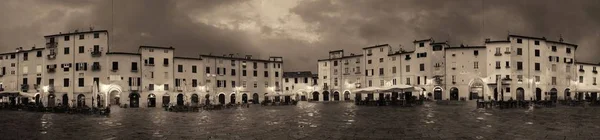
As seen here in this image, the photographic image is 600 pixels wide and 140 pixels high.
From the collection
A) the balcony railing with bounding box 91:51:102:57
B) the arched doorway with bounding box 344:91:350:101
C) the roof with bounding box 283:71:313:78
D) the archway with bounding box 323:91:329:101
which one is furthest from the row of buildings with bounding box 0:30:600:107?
the roof with bounding box 283:71:313:78

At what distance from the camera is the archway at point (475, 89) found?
58531 millimetres

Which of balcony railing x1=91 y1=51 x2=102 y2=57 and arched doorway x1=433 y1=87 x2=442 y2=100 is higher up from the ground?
balcony railing x1=91 y1=51 x2=102 y2=57

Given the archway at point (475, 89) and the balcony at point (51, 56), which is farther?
the archway at point (475, 89)

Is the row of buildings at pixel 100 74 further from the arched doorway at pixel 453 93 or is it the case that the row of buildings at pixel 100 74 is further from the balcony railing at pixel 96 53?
the arched doorway at pixel 453 93

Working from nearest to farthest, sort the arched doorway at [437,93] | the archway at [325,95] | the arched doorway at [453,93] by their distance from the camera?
→ the arched doorway at [453,93]
the arched doorway at [437,93]
the archway at [325,95]

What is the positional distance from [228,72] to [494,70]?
35.8 meters

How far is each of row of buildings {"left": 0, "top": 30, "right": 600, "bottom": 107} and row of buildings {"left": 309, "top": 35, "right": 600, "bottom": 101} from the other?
12 cm

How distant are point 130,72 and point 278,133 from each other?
44329 millimetres

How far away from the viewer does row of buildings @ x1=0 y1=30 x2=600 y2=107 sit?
178ft

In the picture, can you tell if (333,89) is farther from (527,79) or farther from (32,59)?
(32,59)

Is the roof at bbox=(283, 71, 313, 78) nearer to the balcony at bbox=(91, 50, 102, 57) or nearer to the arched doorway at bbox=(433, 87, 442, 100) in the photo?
the arched doorway at bbox=(433, 87, 442, 100)

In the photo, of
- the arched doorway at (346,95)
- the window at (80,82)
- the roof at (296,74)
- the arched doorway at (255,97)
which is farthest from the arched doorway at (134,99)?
the arched doorway at (346,95)

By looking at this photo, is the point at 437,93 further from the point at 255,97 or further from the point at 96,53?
the point at 96,53

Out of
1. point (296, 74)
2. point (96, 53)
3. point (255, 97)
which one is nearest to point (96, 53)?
point (96, 53)
